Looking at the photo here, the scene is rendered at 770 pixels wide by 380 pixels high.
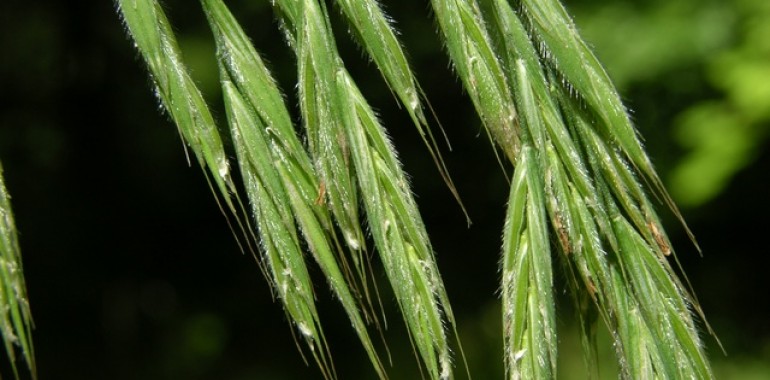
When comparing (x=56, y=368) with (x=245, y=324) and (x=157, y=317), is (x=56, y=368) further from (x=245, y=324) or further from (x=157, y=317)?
(x=245, y=324)

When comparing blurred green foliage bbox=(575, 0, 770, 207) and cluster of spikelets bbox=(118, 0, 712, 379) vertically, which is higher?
cluster of spikelets bbox=(118, 0, 712, 379)

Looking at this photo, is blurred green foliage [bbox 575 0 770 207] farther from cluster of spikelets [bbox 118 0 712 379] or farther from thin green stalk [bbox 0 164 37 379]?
thin green stalk [bbox 0 164 37 379]

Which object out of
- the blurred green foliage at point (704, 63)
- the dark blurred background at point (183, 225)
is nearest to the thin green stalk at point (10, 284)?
the blurred green foliage at point (704, 63)

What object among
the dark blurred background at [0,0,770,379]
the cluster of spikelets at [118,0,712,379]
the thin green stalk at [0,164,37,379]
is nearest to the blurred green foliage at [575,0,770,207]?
the dark blurred background at [0,0,770,379]

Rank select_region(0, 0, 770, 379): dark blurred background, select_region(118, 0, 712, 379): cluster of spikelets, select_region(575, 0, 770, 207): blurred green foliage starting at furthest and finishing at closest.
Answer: select_region(0, 0, 770, 379): dark blurred background < select_region(575, 0, 770, 207): blurred green foliage < select_region(118, 0, 712, 379): cluster of spikelets

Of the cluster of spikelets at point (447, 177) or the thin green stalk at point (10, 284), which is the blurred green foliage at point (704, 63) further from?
the thin green stalk at point (10, 284)

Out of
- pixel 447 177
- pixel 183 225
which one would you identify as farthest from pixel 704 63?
pixel 183 225

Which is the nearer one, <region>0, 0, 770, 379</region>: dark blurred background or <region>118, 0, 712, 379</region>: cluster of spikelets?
<region>118, 0, 712, 379</region>: cluster of spikelets
